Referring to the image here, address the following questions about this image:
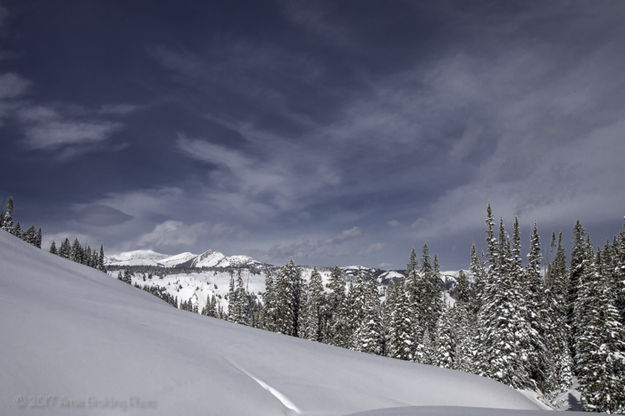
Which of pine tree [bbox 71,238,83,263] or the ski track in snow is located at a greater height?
pine tree [bbox 71,238,83,263]

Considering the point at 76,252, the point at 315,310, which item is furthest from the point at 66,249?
the point at 315,310

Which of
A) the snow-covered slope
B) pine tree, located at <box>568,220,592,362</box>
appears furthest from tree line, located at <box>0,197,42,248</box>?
pine tree, located at <box>568,220,592,362</box>

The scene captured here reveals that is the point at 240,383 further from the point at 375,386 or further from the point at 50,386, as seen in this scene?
the point at 375,386

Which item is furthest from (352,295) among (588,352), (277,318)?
(588,352)

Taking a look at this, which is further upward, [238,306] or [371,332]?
[238,306]

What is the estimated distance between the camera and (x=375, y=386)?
777cm

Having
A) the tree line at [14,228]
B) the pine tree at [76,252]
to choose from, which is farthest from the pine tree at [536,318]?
the pine tree at [76,252]

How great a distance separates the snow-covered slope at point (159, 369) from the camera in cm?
446

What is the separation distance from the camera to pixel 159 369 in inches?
217

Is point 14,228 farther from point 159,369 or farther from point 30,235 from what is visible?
point 159,369

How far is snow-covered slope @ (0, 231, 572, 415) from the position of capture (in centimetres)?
446

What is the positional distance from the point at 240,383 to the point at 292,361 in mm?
2143

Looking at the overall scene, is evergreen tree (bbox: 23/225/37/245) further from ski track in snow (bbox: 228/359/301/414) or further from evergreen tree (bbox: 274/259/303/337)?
ski track in snow (bbox: 228/359/301/414)

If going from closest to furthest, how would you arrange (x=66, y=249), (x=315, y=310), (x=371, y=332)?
1. (x=371, y=332)
2. (x=315, y=310)
3. (x=66, y=249)
